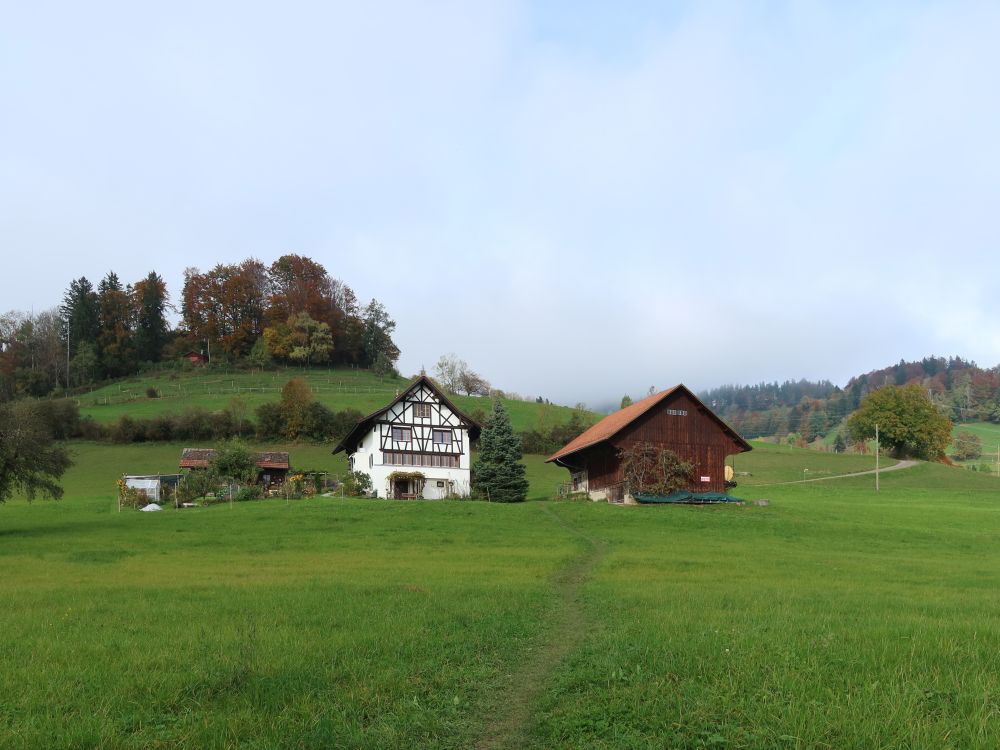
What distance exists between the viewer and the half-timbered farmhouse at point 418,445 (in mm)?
58531

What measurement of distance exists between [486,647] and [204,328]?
130 meters

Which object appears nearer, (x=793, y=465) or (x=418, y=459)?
(x=418, y=459)

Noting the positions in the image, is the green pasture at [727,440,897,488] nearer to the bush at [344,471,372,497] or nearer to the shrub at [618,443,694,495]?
the shrub at [618,443,694,495]

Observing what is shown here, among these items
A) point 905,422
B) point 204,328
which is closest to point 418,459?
point 905,422

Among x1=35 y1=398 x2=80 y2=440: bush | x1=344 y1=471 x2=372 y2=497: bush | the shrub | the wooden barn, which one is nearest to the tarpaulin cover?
the shrub

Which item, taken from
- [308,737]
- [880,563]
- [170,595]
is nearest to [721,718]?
[308,737]

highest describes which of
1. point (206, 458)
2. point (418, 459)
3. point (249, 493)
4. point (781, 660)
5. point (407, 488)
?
point (206, 458)

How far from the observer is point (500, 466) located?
55031 mm

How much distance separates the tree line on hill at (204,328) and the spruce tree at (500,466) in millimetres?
74122

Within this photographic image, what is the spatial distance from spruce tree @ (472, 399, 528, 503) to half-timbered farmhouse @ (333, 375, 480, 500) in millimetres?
4340

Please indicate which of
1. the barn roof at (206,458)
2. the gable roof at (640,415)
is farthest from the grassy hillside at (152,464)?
the gable roof at (640,415)

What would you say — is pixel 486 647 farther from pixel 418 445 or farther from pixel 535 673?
pixel 418 445

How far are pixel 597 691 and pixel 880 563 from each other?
19.8 meters

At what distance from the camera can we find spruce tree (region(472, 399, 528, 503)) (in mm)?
54656
